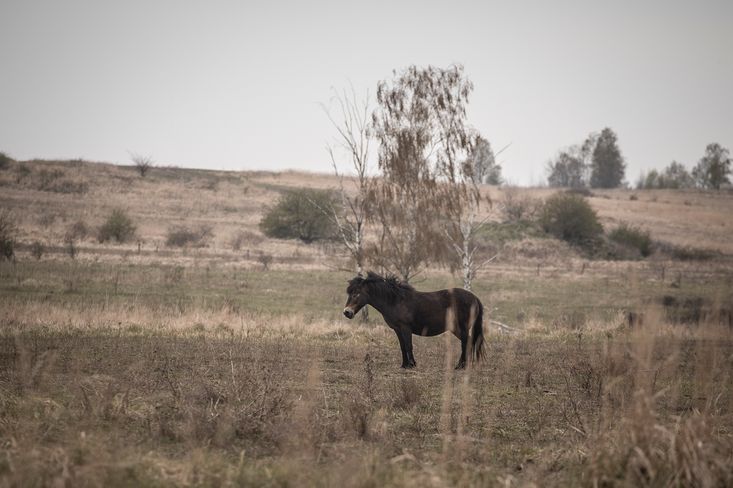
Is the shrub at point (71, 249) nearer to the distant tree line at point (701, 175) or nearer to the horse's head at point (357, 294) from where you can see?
the horse's head at point (357, 294)

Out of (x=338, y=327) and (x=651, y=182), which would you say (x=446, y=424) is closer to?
(x=338, y=327)

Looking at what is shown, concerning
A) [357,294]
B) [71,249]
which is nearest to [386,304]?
[357,294]

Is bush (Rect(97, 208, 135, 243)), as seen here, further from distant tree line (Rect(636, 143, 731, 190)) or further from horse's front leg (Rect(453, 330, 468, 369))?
distant tree line (Rect(636, 143, 731, 190))

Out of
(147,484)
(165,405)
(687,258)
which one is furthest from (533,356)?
(687,258)

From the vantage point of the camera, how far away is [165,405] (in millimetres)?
7312

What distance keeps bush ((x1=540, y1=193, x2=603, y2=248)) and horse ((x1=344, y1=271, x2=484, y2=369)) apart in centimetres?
4963

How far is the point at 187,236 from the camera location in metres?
51.0

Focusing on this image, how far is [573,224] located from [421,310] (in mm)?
50649

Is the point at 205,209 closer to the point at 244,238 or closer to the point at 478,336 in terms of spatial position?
the point at 244,238

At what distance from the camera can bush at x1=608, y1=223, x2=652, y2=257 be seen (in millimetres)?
58188

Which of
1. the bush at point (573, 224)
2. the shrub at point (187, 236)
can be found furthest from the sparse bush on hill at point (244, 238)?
the bush at point (573, 224)

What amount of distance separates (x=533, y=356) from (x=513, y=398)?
177 inches

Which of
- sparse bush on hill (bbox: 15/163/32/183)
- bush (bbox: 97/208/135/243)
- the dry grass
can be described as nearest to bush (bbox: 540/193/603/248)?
bush (bbox: 97/208/135/243)

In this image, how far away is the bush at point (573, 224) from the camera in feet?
194
